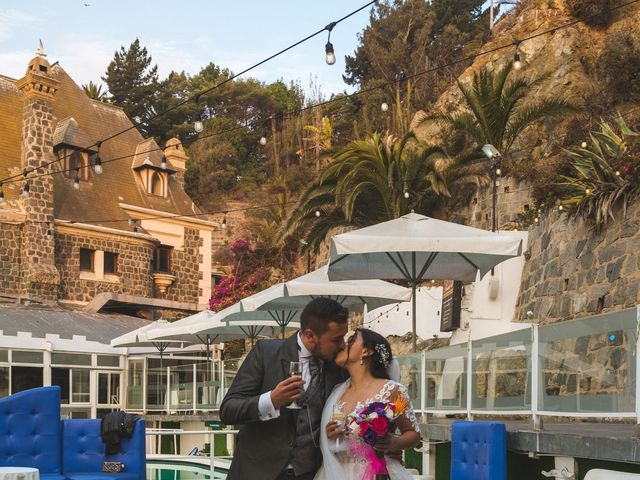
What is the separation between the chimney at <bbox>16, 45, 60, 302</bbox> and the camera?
94.3 feet

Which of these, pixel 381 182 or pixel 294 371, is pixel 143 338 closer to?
pixel 381 182

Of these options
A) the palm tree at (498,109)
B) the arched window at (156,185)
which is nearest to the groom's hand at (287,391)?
the palm tree at (498,109)

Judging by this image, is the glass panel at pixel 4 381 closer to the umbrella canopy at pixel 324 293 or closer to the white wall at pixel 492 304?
the umbrella canopy at pixel 324 293

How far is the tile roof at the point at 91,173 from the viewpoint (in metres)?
30.7

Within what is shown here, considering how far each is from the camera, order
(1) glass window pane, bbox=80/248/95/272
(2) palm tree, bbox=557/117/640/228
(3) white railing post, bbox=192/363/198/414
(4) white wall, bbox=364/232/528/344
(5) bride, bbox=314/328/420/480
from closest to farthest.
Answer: (5) bride, bbox=314/328/420/480 < (2) palm tree, bbox=557/117/640/228 < (4) white wall, bbox=364/232/528/344 < (3) white railing post, bbox=192/363/198/414 < (1) glass window pane, bbox=80/248/95/272

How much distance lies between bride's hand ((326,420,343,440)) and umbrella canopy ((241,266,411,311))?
27.5 ft

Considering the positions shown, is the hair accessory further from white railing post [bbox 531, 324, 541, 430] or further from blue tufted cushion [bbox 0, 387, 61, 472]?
blue tufted cushion [bbox 0, 387, 61, 472]

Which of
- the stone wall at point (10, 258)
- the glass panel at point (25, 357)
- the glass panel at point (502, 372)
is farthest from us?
the stone wall at point (10, 258)

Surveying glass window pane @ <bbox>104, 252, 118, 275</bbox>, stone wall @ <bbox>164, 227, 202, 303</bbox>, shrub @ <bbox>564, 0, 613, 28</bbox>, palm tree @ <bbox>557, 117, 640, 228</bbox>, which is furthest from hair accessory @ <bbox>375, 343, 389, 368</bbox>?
stone wall @ <bbox>164, 227, 202, 303</bbox>

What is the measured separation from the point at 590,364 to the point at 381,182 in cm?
1871

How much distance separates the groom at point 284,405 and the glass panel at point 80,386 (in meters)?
20.5

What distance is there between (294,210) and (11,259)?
9391mm

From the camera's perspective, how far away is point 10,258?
28.7 metres

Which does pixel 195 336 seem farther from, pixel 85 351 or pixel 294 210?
pixel 294 210
